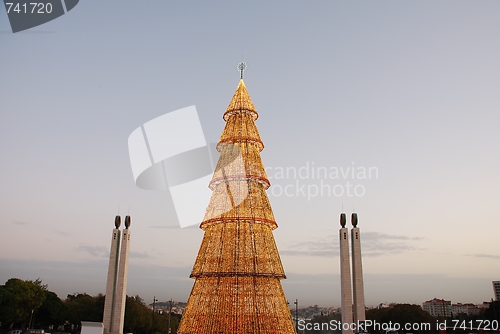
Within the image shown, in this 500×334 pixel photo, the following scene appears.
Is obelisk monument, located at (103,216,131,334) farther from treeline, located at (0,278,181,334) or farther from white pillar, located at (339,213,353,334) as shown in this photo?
treeline, located at (0,278,181,334)

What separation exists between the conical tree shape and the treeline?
16.1 m

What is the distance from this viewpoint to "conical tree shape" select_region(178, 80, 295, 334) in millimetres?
18688

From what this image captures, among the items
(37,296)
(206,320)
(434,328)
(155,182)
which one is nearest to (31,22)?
(155,182)

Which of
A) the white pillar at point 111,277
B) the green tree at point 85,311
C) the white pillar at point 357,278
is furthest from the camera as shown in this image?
the green tree at point 85,311

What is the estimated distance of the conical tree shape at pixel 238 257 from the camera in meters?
18.7

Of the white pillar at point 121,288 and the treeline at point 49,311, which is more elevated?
the white pillar at point 121,288

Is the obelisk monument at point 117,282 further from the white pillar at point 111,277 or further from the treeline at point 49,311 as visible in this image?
the treeline at point 49,311

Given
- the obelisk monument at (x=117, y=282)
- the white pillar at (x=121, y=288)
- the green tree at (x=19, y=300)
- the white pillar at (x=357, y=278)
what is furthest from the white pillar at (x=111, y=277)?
the green tree at (x=19, y=300)

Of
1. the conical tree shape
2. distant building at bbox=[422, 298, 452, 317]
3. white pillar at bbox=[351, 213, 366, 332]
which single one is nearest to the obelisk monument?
the conical tree shape

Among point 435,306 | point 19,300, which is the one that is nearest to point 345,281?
point 19,300

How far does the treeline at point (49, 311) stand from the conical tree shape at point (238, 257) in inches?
632

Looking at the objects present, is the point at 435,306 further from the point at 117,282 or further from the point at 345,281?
the point at 117,282

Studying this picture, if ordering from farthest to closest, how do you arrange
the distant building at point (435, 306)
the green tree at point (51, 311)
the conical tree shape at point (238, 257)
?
the distant building at point (435, 306), the green tree at point (51, 311), the conical tree shape at point (238, 257)

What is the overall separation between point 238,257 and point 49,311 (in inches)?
1374
